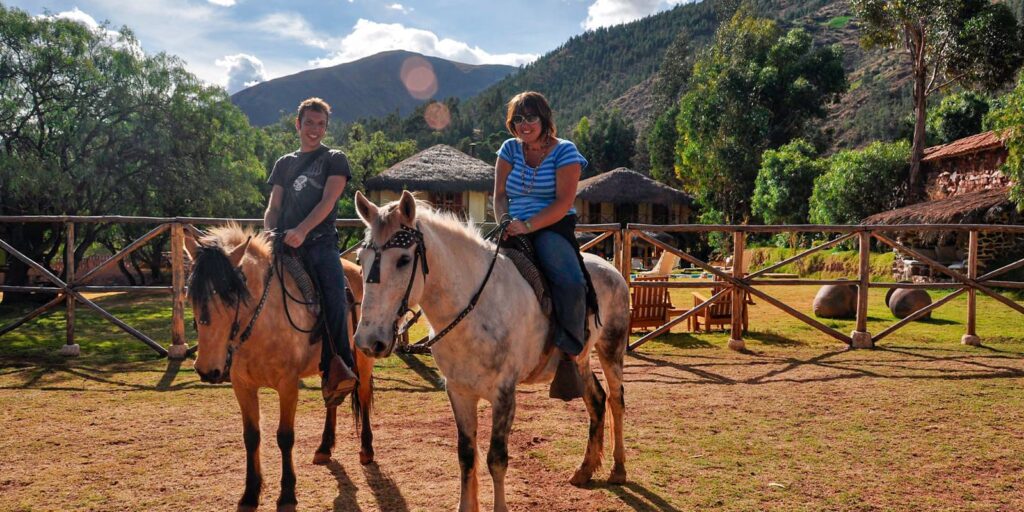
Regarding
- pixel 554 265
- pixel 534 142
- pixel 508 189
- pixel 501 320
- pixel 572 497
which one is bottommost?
pixel 572 497

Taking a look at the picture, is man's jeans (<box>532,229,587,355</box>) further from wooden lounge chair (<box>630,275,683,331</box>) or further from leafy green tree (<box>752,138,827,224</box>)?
leafy green tree (<box>752,138,827,224</box>)

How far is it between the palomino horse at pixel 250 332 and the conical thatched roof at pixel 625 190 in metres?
31.3

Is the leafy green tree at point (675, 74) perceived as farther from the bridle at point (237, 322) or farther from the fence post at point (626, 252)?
the bridle at point (237, 322)

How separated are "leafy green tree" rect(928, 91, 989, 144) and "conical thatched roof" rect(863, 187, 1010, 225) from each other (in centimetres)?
1306

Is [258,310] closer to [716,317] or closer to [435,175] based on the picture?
[716,317]

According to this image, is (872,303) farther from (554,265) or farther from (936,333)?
(554,265)

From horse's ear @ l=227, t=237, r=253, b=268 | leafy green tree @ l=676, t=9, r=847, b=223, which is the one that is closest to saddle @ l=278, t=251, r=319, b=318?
horse's ear @ l=227, t=237, r=253, b=268

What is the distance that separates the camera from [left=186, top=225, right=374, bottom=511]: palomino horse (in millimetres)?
3625

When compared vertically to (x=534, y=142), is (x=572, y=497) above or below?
below

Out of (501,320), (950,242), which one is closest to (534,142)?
(501,320)

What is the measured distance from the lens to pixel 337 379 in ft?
14.1

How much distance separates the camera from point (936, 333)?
1170cm

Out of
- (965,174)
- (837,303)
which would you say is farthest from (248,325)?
(965,174)

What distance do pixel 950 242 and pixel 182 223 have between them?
2383 cm
